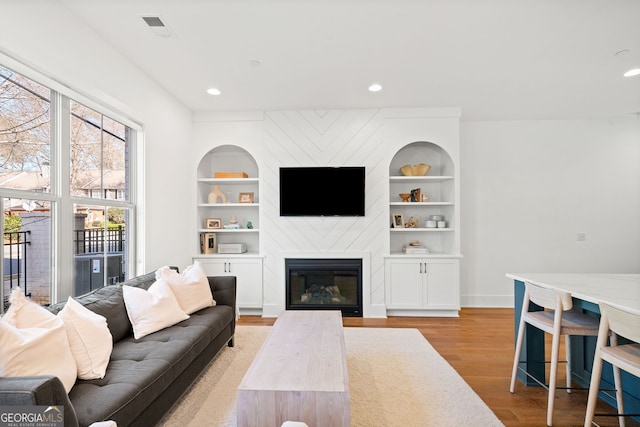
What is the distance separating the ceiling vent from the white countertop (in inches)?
133

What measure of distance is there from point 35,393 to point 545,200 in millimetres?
5660

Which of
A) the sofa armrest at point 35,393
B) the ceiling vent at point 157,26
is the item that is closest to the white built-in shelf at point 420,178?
the ceiling vent at point 157,26

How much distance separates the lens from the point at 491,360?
2.82 metres

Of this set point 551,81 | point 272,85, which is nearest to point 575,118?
point 551,81

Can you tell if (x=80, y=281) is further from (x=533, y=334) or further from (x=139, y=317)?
(x=533, y=334)

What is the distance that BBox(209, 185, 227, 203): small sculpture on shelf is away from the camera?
14.4 ft

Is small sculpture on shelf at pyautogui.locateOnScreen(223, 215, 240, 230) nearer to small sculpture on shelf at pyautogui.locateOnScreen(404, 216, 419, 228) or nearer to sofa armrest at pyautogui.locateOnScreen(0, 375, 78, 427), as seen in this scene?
small sculpture on shelf at pyautogui.locateOnScreen(404, 216, 419, 228)

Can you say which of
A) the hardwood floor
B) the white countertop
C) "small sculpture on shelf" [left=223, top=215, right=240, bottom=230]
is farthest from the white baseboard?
"small sculpture on shelf" [left=223, top=215, right=240, bottom=230]

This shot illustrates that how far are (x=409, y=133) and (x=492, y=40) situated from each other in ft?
5.49

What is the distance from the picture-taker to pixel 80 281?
2471 mm

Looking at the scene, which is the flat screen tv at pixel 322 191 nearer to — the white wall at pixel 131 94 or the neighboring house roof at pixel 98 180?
the white wall at pixel 131 94

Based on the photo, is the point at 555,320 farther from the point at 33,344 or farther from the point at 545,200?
the point at 545,200

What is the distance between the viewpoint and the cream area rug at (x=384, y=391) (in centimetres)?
194

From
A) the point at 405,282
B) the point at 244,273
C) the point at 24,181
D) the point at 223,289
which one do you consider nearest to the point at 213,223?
the point at 244,273
